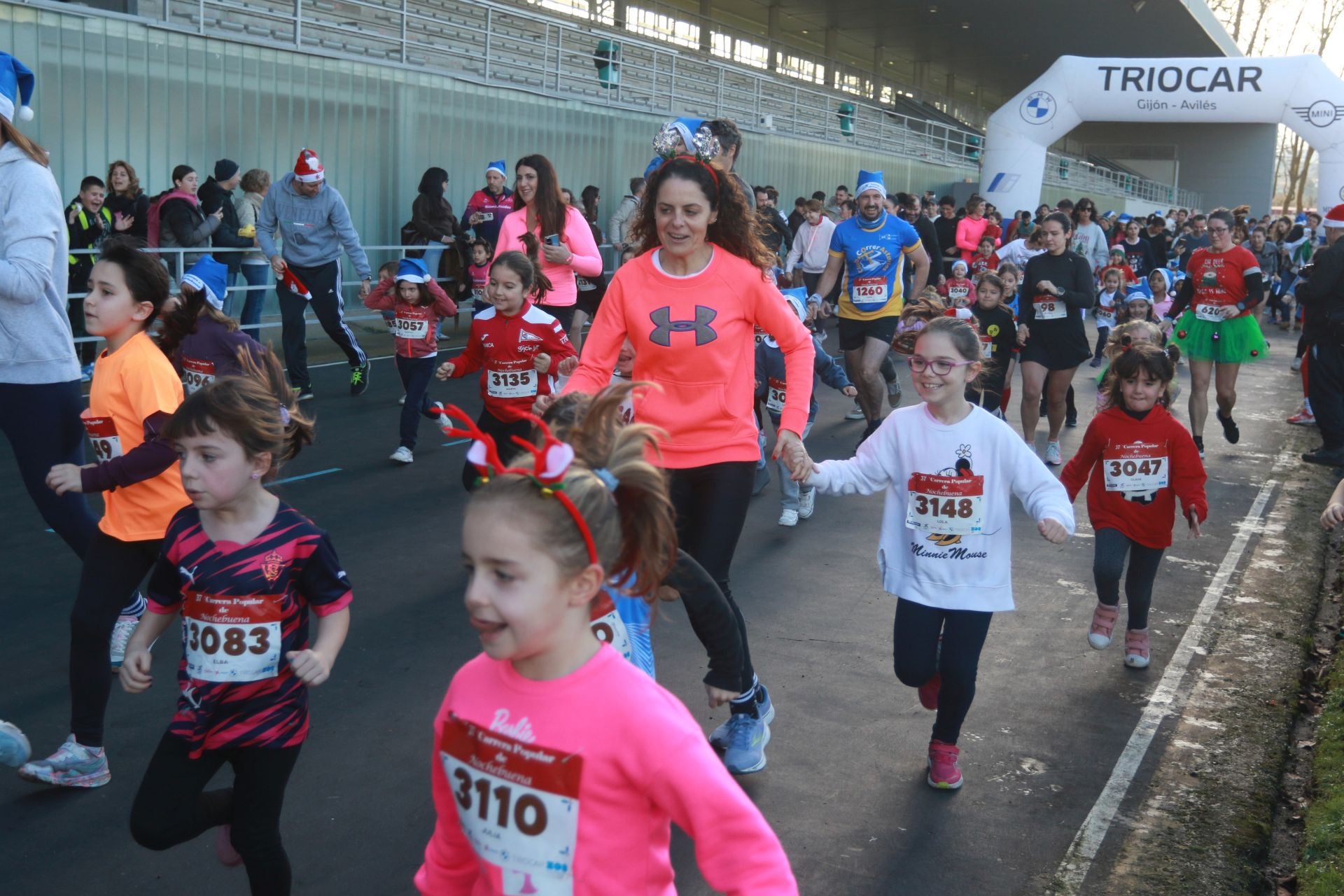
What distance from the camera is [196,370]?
592 cm

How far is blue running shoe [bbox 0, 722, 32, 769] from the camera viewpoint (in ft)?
11.5

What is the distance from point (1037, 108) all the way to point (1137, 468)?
28.6 m

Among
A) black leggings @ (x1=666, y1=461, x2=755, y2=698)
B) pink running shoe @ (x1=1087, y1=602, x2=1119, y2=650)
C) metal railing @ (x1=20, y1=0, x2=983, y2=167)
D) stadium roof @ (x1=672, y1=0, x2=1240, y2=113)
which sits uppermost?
stadium roof @ (x1=672, y1=0, x2=1240, y2=113)

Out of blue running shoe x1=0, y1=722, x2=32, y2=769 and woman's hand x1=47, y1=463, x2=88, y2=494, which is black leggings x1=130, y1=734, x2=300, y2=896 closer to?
blue running shoe x1=0, y1=722, x2=32, y2=769

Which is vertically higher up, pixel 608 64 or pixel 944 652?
pixel 608 64

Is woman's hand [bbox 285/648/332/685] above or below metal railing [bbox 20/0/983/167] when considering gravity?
below

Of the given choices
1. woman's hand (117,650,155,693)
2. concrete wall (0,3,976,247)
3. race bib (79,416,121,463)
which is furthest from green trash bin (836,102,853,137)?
woman's hand (117,650,155,693)

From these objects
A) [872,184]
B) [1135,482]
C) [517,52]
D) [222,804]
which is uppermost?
[517,52]

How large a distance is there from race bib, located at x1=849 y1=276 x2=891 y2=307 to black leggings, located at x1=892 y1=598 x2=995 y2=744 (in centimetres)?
579

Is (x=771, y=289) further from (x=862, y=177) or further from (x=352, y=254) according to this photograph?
(x=352, y=254)

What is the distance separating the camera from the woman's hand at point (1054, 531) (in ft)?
12.7

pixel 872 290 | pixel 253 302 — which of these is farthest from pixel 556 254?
pixel 253 302

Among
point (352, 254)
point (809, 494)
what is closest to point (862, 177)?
point (809, 494)

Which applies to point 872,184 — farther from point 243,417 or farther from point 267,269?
point 243,417
